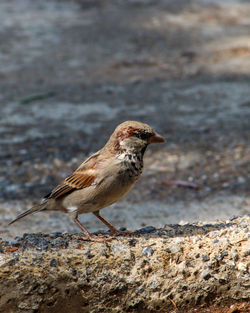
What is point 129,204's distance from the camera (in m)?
7.12

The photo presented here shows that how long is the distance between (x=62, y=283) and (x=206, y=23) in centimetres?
1254

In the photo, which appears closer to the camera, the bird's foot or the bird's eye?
the bird's foot

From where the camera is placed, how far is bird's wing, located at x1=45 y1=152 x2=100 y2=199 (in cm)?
465

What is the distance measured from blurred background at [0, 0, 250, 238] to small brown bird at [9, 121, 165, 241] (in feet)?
5.41

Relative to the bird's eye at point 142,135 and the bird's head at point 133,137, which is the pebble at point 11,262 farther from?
the bird's eye at point 142,135

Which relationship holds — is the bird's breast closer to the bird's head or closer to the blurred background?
the bird's head

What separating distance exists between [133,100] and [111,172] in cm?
620

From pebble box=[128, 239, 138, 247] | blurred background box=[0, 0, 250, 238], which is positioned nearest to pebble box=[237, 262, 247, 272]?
pebble box=[128, 239, 138, 247]

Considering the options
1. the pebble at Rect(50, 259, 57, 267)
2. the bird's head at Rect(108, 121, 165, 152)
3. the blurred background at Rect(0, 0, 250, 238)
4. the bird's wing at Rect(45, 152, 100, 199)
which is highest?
the bird's head at Rect(108, 121, 165, 152)

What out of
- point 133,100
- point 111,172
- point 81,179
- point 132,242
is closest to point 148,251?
point 132,242

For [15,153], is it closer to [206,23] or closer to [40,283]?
[40,283]

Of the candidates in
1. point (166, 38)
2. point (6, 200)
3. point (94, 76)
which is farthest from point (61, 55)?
point (6, 200)

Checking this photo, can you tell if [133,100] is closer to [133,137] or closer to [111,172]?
[133,137]

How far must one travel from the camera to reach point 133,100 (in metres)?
10.6
